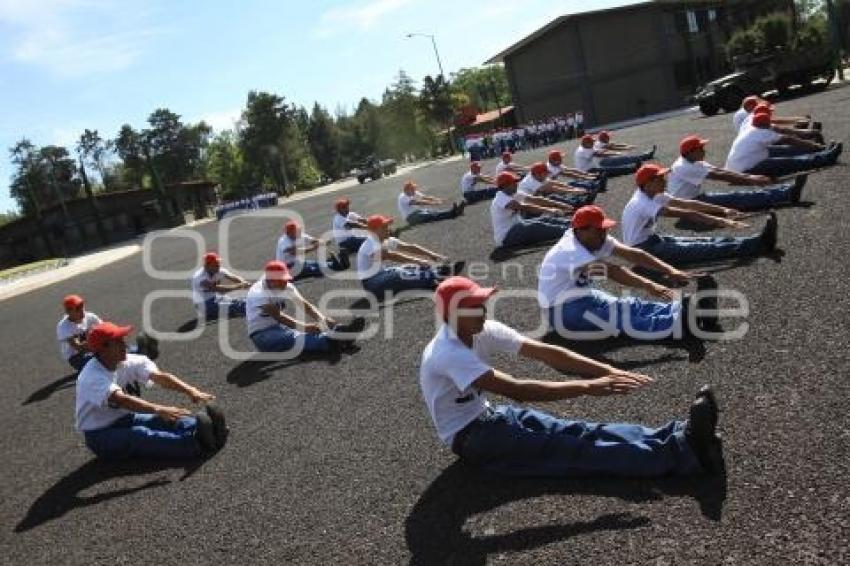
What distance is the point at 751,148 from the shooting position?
12781 mm

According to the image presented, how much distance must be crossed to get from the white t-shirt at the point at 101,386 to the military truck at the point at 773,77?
98.3 feet

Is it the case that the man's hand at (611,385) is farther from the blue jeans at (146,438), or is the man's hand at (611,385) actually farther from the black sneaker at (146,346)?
the black sneaker at (146,346)

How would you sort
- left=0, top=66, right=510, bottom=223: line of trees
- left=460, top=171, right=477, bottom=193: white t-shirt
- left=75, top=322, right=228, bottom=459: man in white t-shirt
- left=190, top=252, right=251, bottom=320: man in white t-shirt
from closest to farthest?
1. left=75, top=322, right=228, bottom=459: man in white t-shirt
2. left=190, top=252, right=251, bottom=320: man in white t-shirt
3. left=460, top=171, right=477, bottom=193: white t-shirt
4. left=0, top=66, right=510, bottom=223: line of trees

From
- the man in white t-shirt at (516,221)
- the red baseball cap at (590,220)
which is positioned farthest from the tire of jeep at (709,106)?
the red baseball cap at (590,220)

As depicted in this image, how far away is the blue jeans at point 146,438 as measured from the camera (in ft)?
24.3

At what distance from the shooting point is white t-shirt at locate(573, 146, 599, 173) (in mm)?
19438

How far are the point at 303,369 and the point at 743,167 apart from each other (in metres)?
8.45

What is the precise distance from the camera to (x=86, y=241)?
206 feet

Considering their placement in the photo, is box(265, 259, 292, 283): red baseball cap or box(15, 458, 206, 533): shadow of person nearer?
box(15, 458, 206, 533): shadow of person

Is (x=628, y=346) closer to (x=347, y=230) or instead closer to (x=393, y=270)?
(x=393, y=270)

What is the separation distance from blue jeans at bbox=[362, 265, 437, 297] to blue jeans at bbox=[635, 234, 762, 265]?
3.97 meters

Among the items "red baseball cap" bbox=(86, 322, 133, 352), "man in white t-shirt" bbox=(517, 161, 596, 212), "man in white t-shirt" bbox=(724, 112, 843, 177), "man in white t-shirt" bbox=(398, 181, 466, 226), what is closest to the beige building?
"man in white t-shirt" bbox=(398, 181, 466, 226)

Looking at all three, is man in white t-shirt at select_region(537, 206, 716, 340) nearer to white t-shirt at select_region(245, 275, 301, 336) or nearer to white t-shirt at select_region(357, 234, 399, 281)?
white t-shirt at select_region(245, 275, 301, 336)

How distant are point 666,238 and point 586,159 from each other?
10324 millimetres
